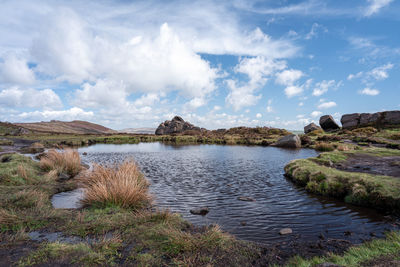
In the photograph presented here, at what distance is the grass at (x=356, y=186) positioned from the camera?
1180 centimetres

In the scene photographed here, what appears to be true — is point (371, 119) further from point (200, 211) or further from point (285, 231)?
point (200, 211)

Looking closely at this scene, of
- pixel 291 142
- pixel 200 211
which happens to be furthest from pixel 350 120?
pixel 200 211

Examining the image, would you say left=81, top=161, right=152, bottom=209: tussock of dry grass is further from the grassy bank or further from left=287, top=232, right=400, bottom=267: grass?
left=287, top=232, right=400, bottom=267: grass

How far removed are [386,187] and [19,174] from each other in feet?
78.5

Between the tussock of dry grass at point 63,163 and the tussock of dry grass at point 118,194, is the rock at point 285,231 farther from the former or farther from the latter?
the tussock of dry grass at point 63,163

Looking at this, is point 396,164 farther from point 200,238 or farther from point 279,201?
point 200,238

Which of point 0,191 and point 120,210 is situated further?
point 0,191

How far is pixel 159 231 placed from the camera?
7.70 metres

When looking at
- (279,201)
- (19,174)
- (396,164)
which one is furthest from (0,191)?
(396,164)

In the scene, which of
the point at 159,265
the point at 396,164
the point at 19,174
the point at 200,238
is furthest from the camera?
the point at 396,164

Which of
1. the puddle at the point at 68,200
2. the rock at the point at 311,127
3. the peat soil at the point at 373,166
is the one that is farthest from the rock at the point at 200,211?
the rock at the point at 311,127

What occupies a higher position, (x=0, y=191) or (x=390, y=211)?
(x=0, y=191)

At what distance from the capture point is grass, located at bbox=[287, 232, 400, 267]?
593cm

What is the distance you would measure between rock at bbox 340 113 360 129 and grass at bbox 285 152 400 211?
8177cm
